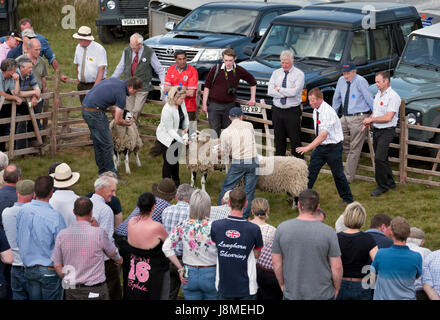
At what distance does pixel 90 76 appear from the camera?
44.1 ft

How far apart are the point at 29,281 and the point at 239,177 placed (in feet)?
13.0

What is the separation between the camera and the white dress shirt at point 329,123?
10195 millimetres

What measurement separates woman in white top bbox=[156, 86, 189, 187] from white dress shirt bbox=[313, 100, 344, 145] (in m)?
2.04

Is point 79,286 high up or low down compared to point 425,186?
up

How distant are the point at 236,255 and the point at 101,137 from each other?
562cm

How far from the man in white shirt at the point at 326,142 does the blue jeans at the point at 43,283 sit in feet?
14.9

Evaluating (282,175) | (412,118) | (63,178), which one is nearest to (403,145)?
(412,118)

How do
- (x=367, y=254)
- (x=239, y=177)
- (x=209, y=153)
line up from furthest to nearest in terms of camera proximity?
(x=209, y=153) < (x=239, y=177) < (x=367, y=254)

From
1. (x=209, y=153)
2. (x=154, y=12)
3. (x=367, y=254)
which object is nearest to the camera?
(x=367, y=254)

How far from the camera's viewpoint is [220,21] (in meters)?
16.0

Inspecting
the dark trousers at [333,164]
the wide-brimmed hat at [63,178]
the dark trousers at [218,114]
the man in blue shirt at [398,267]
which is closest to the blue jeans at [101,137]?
the dark trousers at [218,114]

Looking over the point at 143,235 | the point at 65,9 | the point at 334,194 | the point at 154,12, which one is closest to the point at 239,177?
the point at 334,194

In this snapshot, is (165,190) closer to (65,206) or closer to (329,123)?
(65,206)

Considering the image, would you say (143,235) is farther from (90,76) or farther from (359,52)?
(359,52)
